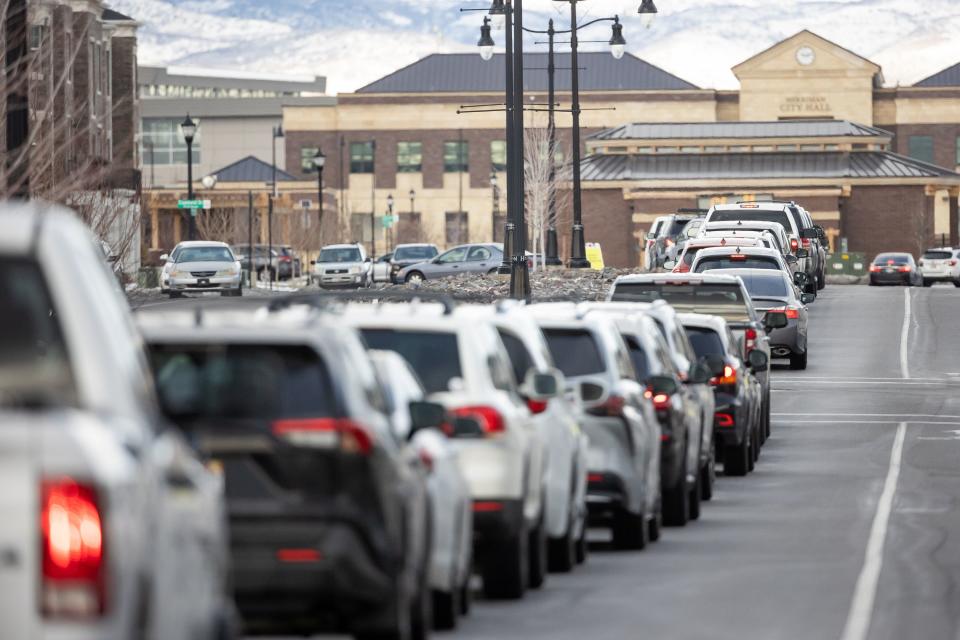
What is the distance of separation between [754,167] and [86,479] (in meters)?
103

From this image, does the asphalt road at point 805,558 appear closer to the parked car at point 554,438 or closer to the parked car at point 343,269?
the parked car at point 554,438

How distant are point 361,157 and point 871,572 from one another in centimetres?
12628

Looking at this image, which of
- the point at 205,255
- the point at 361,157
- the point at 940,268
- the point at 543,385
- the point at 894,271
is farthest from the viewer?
the point at 361,157

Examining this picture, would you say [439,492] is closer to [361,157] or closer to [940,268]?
[940,268]

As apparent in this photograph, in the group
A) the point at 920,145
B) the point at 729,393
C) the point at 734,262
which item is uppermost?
the point at 920,145

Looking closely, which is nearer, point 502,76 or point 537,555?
point 537,555

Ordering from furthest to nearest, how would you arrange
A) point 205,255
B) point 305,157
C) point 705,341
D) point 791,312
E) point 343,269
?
point 305,157 → point 343,269 → point 205,255 → point 791,312 → point 705,341

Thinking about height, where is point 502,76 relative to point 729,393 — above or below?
above

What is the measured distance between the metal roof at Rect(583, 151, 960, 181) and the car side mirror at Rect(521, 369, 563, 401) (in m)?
93.2

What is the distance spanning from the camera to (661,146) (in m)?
109

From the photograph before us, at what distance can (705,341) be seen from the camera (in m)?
23.1

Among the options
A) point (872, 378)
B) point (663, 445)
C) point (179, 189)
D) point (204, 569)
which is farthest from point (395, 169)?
point (204, 569)

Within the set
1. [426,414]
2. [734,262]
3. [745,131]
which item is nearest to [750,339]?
[734,262]

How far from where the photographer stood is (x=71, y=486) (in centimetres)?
518
